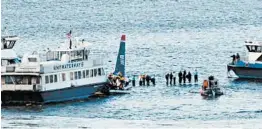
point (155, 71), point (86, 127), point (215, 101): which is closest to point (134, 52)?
point (155, 71)

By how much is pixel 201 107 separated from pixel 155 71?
97.8 ft

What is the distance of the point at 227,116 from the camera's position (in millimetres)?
99812

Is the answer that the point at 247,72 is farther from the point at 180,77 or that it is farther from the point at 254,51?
the point at 180,77

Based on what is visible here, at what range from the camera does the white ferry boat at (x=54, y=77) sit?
10669 cm

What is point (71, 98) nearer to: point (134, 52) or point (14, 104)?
point (14, 104)

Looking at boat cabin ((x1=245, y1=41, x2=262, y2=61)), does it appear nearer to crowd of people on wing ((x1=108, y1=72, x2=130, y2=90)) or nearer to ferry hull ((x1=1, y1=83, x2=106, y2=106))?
crowd of people on wing ((x1=108, y1=72, x2=130, y2=90))

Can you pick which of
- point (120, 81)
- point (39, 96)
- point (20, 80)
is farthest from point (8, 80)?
point (120, 81)

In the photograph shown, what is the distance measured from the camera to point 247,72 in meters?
130

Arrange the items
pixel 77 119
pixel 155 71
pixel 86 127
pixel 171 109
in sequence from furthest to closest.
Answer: pixel 155 71 → pixel 171 109 → pixel 77 119 → pixel 86 127

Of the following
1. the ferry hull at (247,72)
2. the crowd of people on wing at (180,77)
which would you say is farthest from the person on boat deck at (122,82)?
the ferry hull at (247,72)

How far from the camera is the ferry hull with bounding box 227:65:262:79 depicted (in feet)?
423

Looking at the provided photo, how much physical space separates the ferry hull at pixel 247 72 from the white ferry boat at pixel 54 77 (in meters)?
19.5

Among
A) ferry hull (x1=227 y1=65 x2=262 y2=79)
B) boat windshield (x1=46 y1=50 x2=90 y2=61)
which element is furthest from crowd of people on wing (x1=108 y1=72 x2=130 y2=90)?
ferry hull (x1=227 y1=65 x2=262 y2=79)

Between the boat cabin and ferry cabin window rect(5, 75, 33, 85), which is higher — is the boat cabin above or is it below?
above
